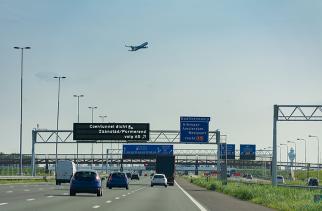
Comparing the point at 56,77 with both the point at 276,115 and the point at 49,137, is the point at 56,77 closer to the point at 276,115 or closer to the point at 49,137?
the point at 49,137

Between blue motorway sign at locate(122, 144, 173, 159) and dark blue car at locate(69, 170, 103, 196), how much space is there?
72.1 metres

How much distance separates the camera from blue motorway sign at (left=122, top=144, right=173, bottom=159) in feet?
374

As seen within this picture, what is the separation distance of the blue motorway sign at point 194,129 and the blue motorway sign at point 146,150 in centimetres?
2802

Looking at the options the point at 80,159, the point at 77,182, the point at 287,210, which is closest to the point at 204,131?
the point at 77,182

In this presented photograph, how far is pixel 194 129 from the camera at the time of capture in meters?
86.4

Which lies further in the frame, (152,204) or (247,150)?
(247,150)

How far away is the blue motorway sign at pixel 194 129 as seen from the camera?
283ft

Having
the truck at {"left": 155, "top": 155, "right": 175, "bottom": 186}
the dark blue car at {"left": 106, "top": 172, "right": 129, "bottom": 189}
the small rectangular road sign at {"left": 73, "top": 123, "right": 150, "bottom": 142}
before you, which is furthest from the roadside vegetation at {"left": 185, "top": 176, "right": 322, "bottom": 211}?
the truck at {"left": 155, "top": 155, "right": 175, "bottom": 186}

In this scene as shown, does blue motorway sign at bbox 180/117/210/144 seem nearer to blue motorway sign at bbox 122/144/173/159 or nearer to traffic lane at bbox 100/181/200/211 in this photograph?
blue motorway sign at bbox 122/144/173/159

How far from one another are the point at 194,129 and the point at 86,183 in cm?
4571

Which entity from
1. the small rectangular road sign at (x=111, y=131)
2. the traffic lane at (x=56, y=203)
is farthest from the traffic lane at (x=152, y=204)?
the small rectangular road sign at (x=111, y=131)

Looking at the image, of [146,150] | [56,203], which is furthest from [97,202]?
[146,150]

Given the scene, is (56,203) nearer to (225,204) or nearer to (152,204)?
(152,204)

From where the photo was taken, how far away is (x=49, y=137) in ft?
304
